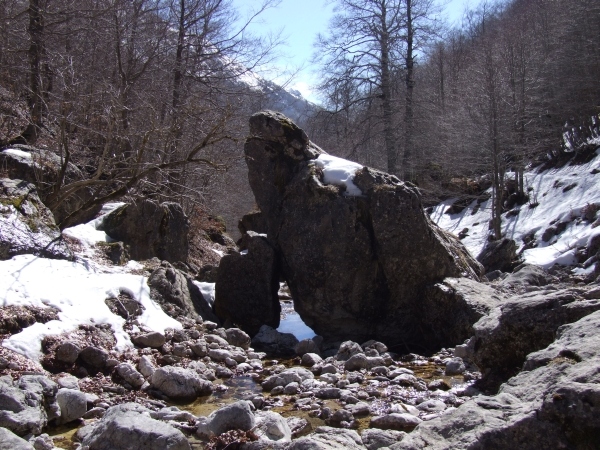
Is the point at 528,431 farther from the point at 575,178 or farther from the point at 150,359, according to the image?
the point at 575,178

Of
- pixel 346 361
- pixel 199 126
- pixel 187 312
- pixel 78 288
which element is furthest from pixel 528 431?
pixel 199 126

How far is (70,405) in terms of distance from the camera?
4938mm

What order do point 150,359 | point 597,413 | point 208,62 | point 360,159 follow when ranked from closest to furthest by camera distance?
point 597,413 → point 150,359 → point 208,62 → point 360,159

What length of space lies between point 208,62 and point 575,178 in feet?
45.7

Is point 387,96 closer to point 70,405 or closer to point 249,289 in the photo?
point 249,289

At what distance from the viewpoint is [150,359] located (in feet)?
22.5

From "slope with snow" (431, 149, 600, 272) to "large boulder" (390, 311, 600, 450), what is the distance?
1273 centimetres

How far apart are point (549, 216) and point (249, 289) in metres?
13.5

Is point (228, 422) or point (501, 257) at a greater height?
point (501, 257)

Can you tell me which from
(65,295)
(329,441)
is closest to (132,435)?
(329,441)

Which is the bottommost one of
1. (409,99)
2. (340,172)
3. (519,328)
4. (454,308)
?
(454,308)

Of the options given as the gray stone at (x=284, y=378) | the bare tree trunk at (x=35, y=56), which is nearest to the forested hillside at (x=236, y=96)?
the bare tree trunk at (x=35, y=56)

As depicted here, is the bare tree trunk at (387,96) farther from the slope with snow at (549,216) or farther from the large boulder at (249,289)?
the large boulder at (249,289)

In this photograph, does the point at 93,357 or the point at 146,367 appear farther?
the point at 146,367
